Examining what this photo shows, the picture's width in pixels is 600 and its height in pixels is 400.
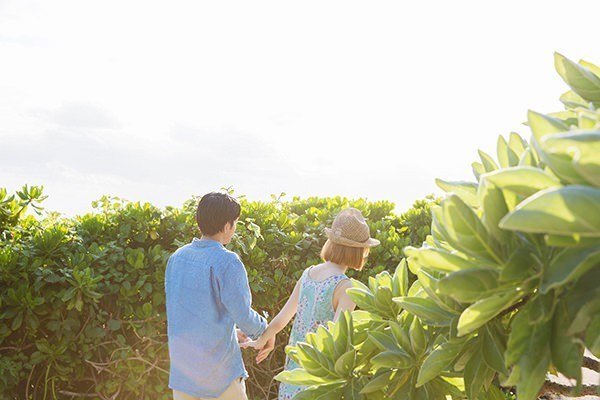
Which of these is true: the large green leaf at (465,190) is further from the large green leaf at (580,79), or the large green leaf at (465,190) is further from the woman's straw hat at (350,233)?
the woman's straw hat at (350,233)

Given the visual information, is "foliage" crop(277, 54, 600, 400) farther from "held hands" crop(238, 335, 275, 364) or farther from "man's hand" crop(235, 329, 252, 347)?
"man's hand" crop(235, 329, 252, 347)

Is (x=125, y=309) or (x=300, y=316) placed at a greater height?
(x=300, y=316)

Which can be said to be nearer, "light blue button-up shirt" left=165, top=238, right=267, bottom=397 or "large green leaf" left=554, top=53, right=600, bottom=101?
"large green leaf" left=554, top=53, right=600, bottom=101

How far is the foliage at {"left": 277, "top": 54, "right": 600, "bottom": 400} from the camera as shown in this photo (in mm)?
890

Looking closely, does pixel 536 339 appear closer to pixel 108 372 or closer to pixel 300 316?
pixel 300 316

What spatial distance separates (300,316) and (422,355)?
11.6 ft

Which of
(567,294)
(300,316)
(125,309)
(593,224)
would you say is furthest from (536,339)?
(125,309)

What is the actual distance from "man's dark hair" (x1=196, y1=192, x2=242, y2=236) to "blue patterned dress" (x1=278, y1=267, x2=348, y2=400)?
0.66 meters

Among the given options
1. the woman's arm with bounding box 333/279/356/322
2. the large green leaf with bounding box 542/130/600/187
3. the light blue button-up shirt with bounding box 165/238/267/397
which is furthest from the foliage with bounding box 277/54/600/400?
the light blue button-up shirt with bounding box 165/238/267/397

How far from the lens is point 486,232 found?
3.48 ft

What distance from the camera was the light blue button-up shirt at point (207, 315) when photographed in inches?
193

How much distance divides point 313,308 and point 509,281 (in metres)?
3.89

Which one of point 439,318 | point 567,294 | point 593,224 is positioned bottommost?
point 439,318

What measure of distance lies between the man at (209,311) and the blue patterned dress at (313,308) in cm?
30
